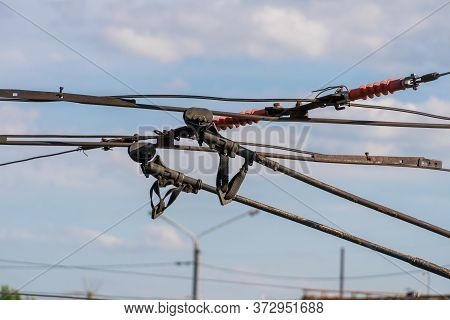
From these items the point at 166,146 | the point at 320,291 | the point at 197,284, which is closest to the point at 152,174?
the point at 166,146

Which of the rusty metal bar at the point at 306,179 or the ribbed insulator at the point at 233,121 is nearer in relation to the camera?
the rusty metal bar at the point at 306,179

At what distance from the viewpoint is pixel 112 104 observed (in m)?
11.9

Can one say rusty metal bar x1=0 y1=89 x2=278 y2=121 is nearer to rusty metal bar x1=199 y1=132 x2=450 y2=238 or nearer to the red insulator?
rusty metal bar x1=199 y1=132 x2=450 y2=238

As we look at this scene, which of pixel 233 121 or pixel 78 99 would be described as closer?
pixel 78 99

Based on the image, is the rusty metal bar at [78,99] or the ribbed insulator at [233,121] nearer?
the rusty metal bar at [78,99]

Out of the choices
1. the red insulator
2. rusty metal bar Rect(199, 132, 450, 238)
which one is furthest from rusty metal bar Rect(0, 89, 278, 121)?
the red insulator

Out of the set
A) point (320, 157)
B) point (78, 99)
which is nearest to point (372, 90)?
point (320, 157)

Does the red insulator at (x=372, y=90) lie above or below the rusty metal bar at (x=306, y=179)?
above

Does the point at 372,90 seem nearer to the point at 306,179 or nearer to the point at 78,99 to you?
the point at 306,179

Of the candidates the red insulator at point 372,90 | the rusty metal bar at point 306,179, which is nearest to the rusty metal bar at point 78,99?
the rusty metal bar at point 306,179

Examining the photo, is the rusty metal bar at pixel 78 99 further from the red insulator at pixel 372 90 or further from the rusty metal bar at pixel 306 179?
the red insulator at pixel 372 90

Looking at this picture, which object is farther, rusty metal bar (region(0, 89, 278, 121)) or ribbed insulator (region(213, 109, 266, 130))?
ribbed insulator (region(213, 109, 266, 130))
